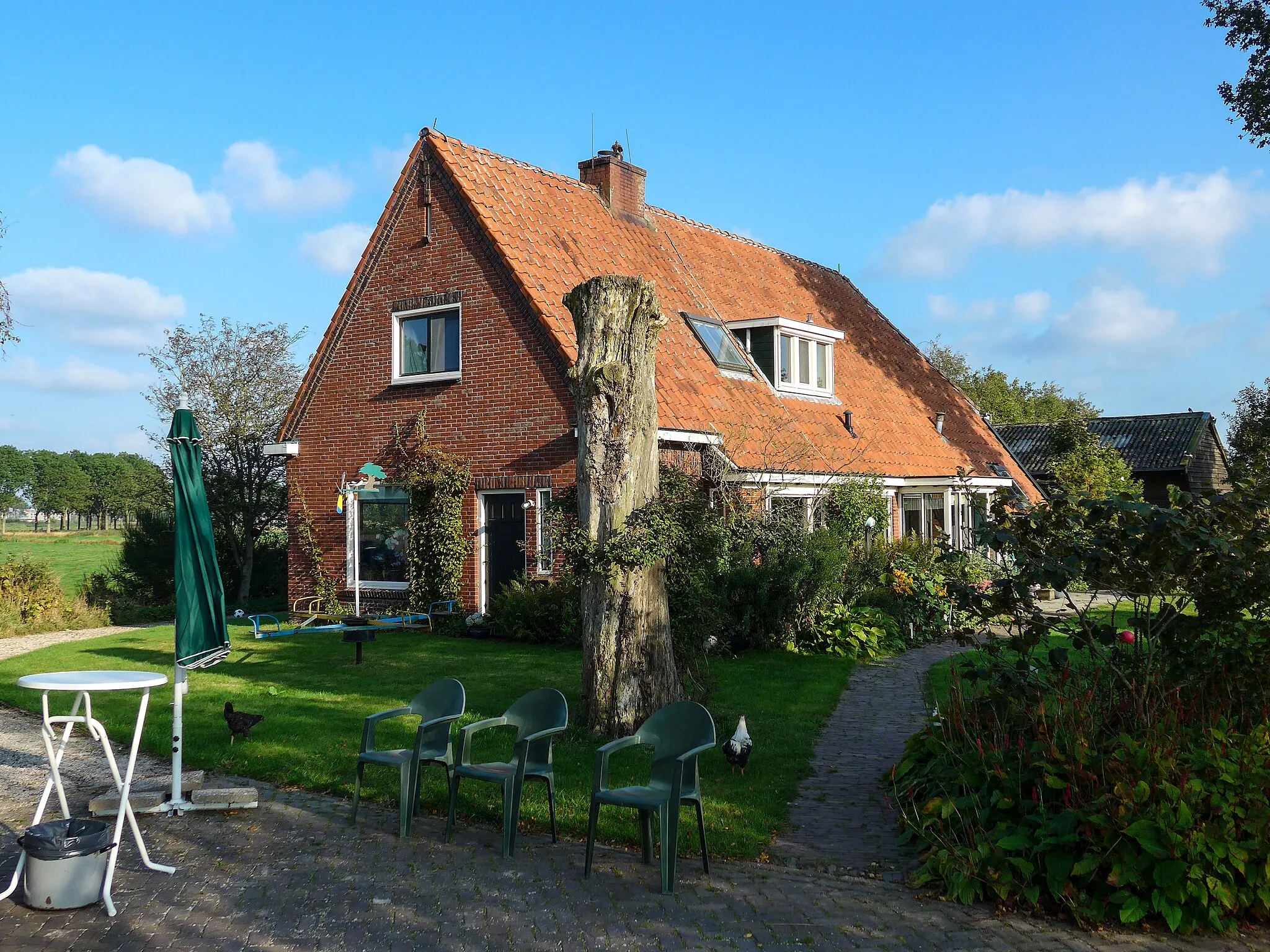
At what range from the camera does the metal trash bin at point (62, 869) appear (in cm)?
533

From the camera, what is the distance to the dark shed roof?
41.9 m

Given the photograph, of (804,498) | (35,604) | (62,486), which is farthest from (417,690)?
(62,486)

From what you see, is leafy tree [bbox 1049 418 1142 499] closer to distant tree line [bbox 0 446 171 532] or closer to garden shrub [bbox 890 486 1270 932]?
garden shrub [bbox 890 486 1270 932]

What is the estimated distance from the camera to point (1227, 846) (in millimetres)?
5164

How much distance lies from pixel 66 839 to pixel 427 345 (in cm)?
1352

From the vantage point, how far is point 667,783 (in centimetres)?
634

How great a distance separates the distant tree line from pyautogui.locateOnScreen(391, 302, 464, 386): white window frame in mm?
80225

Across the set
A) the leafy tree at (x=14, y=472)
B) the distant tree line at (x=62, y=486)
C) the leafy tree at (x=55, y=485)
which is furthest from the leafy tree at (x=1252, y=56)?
the leafy tree at (x=14, y=472)

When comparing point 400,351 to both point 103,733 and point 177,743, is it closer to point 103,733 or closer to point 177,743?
point 177,743

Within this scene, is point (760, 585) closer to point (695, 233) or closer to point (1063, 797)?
point (1063, 797)

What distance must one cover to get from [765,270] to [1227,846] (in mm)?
20078

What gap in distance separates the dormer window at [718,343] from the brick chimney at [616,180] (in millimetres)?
3118

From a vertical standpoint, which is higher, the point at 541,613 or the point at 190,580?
the point at 190,580

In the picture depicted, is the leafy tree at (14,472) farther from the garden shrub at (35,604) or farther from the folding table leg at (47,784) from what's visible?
the folding table leg at (47,784)
